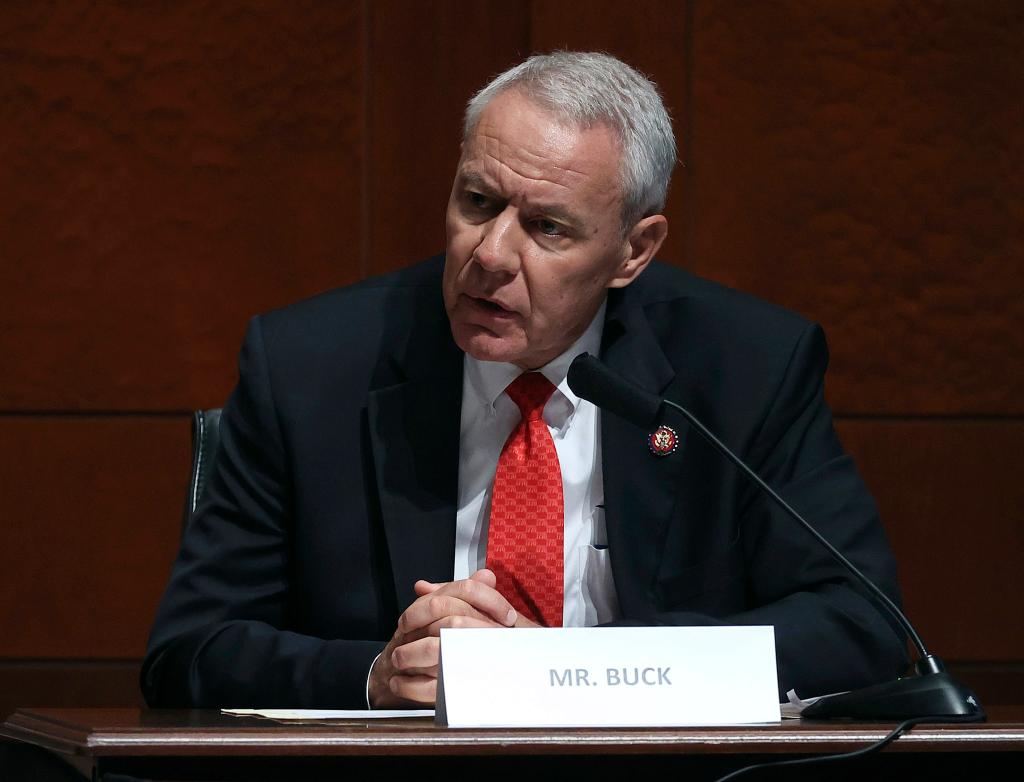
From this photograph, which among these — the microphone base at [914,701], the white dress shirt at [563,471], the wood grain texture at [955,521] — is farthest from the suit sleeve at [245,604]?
the wood grain texture at [955,521]

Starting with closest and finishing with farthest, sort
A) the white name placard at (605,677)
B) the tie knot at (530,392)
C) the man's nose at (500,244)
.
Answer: the white name placard at (605,677) < the man's nose at (500,244) < the tie knot at (530,392)

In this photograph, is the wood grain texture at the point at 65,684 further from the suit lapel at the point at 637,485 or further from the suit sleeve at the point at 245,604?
the suit lapel at the point at 637,485

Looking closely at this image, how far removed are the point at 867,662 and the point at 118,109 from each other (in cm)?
181

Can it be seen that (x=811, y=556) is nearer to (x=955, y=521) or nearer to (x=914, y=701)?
(x=914, y=701)

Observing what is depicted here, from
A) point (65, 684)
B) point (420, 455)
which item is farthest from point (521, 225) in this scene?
point (65, 684)

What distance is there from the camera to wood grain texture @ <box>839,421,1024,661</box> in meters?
2.76

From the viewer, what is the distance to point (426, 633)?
1438 millimetres

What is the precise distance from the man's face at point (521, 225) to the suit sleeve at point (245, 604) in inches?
12.2

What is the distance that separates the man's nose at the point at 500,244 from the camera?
5.59 feet

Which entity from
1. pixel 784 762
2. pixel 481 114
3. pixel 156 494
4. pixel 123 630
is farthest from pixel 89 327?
pixel 784 762

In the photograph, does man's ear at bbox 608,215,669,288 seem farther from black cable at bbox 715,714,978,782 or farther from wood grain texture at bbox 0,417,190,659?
wood grain texture at bbox 0,417,190,659

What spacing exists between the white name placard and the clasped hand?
0.28m

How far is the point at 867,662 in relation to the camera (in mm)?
1618

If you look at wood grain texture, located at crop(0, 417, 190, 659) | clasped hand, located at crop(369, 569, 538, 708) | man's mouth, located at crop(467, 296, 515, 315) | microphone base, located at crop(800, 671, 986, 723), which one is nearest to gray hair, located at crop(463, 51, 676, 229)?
man's mouth, located at crop(467, 296, 515, 315)
